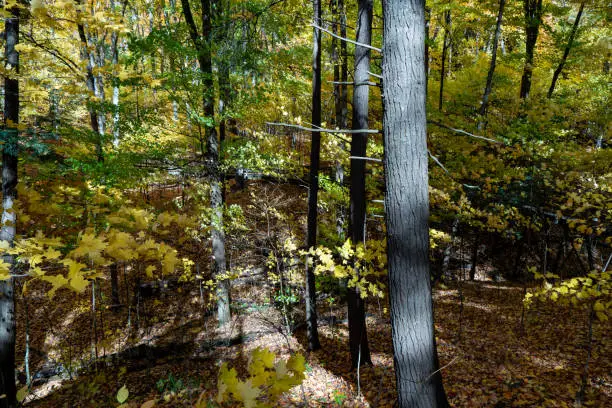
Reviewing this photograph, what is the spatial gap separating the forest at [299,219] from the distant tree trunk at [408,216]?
0.02 metres

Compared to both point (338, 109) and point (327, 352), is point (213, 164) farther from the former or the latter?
point (327, 352)

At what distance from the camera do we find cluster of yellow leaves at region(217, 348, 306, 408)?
1.54 metres

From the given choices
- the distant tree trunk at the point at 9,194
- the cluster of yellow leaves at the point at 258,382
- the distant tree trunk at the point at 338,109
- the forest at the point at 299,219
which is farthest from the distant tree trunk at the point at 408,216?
the distant tree trunk at the point at 338,109

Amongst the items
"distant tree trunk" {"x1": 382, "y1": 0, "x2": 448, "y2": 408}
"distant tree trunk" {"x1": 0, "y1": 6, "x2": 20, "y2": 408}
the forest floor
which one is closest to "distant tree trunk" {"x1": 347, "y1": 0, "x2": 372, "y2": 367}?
the forest floor

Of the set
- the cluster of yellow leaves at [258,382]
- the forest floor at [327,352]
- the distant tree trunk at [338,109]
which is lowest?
the forest floor at [327,352]

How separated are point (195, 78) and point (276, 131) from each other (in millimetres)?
12078

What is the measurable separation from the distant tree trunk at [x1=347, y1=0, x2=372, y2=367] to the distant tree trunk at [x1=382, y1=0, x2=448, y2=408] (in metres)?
2.53

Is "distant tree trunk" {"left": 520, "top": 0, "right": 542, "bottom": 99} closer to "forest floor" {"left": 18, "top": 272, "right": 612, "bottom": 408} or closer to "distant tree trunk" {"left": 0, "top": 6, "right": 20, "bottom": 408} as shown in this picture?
"forest floor" {"left": 18, "top": 272, "right": 612, "bottom": 408}

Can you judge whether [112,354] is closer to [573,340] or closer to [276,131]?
[573,340]

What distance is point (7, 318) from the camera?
182 inches

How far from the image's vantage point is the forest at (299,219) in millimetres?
2371

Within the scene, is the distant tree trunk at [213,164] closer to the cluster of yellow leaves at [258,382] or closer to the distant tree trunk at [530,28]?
the cluster of yellow leaves at [258,382]

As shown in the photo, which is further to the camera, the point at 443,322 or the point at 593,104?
the point at 593,104

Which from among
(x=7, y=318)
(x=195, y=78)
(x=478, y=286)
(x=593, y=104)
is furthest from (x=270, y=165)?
(x=593, y=104)
